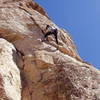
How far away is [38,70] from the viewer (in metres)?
18.6

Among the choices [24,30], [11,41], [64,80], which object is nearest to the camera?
[64,80]

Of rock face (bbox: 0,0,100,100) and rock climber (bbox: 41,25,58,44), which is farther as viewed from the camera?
rock climber (bbox: 41,25,58,44)

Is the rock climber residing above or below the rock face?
above

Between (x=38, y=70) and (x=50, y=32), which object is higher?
(x=50, y=32)

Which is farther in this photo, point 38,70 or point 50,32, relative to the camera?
point 50,32

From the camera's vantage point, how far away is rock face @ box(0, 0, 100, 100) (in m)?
16.3

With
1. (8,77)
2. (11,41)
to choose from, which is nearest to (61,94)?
(8,77)

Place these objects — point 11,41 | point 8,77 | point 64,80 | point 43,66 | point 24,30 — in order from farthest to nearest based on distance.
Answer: point 24,30
point 11,41
point 43,66
point 64,80
point 8,77

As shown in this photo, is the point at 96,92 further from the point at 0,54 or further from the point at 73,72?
the point at 0,54

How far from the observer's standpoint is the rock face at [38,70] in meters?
16.3

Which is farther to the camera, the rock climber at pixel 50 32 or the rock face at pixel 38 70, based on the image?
the rock climber at pixel 50 32

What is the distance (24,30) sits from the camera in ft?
77.7

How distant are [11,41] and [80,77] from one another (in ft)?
21.5

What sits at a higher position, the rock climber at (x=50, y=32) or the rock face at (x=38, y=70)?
the rock climber at (x=50, y=32)
